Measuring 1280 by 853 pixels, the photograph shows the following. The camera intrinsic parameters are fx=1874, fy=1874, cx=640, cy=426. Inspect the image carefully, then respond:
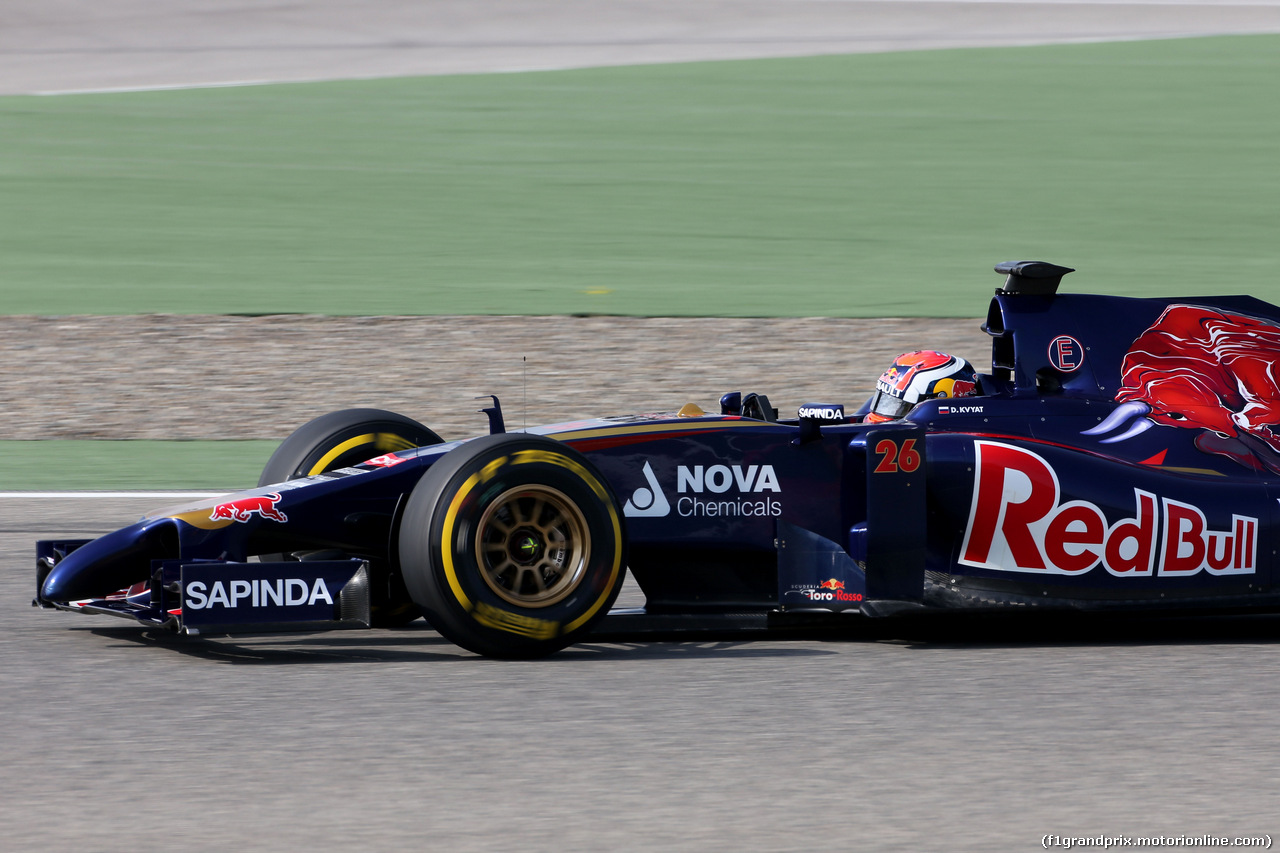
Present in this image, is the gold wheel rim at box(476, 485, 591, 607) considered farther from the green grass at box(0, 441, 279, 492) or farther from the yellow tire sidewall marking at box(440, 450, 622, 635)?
the green grass at box(0, 441, 279, 492)

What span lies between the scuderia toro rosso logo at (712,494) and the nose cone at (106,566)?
5.08ft

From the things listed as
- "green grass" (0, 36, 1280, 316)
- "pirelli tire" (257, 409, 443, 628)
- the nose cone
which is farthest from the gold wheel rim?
"green grass" (0, 36, 1280, 316)

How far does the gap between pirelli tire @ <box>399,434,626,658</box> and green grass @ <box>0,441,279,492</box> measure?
4.65m

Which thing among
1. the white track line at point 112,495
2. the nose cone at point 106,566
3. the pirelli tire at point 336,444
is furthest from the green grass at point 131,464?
the nose cone at point 106,566

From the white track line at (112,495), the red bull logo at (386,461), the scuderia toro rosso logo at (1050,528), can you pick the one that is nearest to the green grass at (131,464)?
the white track line at (112,495)

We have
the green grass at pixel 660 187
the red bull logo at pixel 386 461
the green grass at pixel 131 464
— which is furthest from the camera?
the green grass at pixel 660 187

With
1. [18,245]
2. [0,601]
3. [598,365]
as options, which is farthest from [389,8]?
[0,601]

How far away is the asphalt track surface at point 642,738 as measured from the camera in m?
4.23

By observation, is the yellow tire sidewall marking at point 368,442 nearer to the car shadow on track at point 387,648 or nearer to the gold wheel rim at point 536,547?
the car shadow on track at point 387,648

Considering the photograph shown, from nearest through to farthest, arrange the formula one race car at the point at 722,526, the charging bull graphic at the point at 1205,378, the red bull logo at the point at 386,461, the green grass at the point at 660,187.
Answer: the formula one race car at the point at 722,526
the red bull logo at the point at 386,461
the charging bull graphic at the point at 1205,378
the green grass at the point at 660,187

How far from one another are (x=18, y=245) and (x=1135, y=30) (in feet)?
68.0

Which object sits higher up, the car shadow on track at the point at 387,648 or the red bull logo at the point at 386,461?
the red bull logo at the point at 386,461

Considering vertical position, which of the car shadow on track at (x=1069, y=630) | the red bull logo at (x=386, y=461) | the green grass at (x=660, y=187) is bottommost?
the car shadow on track at (x=1069, y=630)

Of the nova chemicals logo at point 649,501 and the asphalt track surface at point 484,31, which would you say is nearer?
the nova chemicals logo at point 649,501
